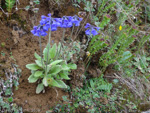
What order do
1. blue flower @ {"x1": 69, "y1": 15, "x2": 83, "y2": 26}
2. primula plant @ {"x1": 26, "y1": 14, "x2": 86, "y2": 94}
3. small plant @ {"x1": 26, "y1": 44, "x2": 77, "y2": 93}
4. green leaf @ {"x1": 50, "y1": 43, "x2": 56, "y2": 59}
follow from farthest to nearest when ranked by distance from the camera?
green leaf @ {"x1": 50, "y1": 43, "x2": 56, "y2": 59}
small plant @ {"x1": 26, "y1": 44, "x2": 77, "y2": 93}
blue flower @ {"x1": 69, "y1": 15, "x2": 83, "y2": 26}
primula plant @ {"x1": 26, "y1": 14, "x2": 86, "y2": 94}

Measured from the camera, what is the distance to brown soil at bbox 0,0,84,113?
227 cm

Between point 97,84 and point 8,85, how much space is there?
5.81 feet

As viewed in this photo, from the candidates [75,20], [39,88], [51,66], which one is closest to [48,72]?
[51,66]

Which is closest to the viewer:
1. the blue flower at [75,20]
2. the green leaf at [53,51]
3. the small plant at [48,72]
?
the blue flower at [75,20]

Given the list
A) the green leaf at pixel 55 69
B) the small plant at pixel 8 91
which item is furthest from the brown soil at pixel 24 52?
the green leaf at pixel 55 69

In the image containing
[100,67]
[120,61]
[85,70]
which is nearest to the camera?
[85,70]

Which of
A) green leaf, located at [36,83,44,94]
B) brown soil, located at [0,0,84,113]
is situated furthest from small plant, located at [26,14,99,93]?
brown soil, located at [0,0,84,113]

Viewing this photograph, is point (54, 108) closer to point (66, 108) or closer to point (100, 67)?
point (66, 108)

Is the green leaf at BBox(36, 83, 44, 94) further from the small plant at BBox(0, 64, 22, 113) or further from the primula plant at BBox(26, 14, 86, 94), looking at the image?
the small plant at BBox(0, 64, 22, 113)

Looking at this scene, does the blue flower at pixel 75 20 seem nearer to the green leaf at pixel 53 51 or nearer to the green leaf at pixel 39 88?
the green leaf at pixel 53 51

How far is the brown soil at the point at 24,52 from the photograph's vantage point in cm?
227

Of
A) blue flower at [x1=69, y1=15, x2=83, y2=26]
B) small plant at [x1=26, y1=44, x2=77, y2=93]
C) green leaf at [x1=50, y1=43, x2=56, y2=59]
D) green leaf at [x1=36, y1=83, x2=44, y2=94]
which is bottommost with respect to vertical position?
green leaf at [x1=36, y1=83, x2=44, y2=94]

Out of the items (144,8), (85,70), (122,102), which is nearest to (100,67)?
(85,70)

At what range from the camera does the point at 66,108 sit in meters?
2.46
